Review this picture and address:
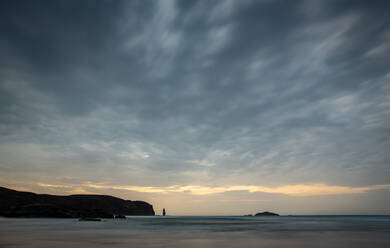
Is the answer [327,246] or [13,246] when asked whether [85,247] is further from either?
[327,246]

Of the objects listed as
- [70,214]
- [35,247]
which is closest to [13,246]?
[35,247]

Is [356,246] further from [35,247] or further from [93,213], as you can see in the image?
[93,213]

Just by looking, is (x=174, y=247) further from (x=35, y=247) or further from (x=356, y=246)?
(x=356, y=246)

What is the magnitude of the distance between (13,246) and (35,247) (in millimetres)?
2639

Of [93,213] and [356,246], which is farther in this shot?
[93,213]

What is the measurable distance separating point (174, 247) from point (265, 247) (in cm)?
1015

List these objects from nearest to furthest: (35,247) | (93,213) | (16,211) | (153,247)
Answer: (35,247) → (153,247) → (16,211) → (93,213)

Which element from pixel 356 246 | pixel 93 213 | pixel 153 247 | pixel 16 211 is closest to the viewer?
pixel 153 247

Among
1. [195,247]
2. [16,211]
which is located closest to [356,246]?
[195,247]

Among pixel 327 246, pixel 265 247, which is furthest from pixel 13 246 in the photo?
pixel 327 246

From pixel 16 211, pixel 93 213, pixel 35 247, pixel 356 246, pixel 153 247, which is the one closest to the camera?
pixel 35 247

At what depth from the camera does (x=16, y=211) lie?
171 m

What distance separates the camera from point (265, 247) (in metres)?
29.1

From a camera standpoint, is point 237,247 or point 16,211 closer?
point 237,247
